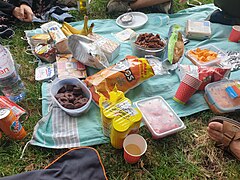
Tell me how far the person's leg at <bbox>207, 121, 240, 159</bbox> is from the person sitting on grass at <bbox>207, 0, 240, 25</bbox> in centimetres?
115

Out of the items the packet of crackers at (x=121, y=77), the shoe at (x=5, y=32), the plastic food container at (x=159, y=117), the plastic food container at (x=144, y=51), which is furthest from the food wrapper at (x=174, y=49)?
the shoe at (x=5, y=32)

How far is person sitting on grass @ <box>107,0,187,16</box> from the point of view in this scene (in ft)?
7.78

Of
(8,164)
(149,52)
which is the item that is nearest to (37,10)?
(149,52)

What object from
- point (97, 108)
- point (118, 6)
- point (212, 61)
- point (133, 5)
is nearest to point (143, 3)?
point (133, 5)

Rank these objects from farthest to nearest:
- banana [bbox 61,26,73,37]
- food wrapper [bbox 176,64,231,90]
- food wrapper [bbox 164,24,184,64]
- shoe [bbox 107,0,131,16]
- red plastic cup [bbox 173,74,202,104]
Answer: shoe [bbox 107,0,131,16] → banana [bbox 61,26,73,37] → food wrapper [bbox 164,24,184,64] → food wrapper [bbox 176,64,231,90] → red plastic cup [bbox 173,74,202,104]

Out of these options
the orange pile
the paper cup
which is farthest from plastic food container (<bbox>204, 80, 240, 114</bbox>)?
the paper cup

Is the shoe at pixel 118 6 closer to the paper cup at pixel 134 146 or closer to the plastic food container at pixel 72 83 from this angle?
the plastic food container at pixel 72 83

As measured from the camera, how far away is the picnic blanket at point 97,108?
1.37 meters

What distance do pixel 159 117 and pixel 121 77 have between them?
1.12ft

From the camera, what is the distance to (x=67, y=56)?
5.91 ft

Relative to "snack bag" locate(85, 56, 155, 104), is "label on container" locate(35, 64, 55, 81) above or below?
below

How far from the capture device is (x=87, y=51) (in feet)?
5.41

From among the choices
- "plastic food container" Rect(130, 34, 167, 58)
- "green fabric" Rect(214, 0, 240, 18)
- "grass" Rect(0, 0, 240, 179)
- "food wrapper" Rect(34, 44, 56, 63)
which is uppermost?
"green fabric" Rect(214, 0, 240, 18)

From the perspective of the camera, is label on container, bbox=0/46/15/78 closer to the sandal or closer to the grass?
the grass
